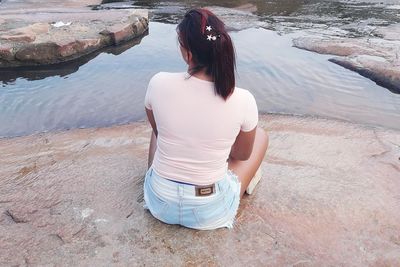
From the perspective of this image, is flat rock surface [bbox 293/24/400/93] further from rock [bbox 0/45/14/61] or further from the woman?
rock [bbox 0/45/14/61]

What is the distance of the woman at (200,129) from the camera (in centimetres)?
202

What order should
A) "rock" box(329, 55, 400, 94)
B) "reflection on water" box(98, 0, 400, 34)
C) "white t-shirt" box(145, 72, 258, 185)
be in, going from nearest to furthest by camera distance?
1. "white t-shirt" box(145, 72, 258, 185)
2. "rock" box(329, 55, 400, 94)
3. "reflection on water" box(98, 0, 400, 34)

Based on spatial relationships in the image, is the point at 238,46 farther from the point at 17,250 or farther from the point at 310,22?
the point at 17,250

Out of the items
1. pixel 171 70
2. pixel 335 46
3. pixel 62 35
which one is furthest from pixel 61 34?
pixel 335 46

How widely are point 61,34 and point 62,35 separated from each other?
0.06 meters

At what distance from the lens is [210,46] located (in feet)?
6.51

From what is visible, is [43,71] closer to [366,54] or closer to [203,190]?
[203,190]

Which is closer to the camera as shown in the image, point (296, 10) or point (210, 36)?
point (210, 36)

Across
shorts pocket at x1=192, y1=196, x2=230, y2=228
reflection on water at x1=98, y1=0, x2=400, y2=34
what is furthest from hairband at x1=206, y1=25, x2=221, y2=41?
reflection on water at x1=98, y1=0, x2=400, y2=34

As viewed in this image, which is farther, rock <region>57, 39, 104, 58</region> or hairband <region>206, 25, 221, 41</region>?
rock <region>57, 39, 104, 58</region>

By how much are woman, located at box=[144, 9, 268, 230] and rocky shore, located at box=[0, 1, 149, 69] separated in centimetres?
515

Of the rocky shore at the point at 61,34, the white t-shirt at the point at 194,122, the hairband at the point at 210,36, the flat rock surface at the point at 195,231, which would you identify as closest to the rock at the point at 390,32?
the flat rock surface at the point at 195,231

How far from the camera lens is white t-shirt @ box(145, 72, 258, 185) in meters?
2.18

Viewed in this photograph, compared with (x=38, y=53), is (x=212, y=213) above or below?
above
